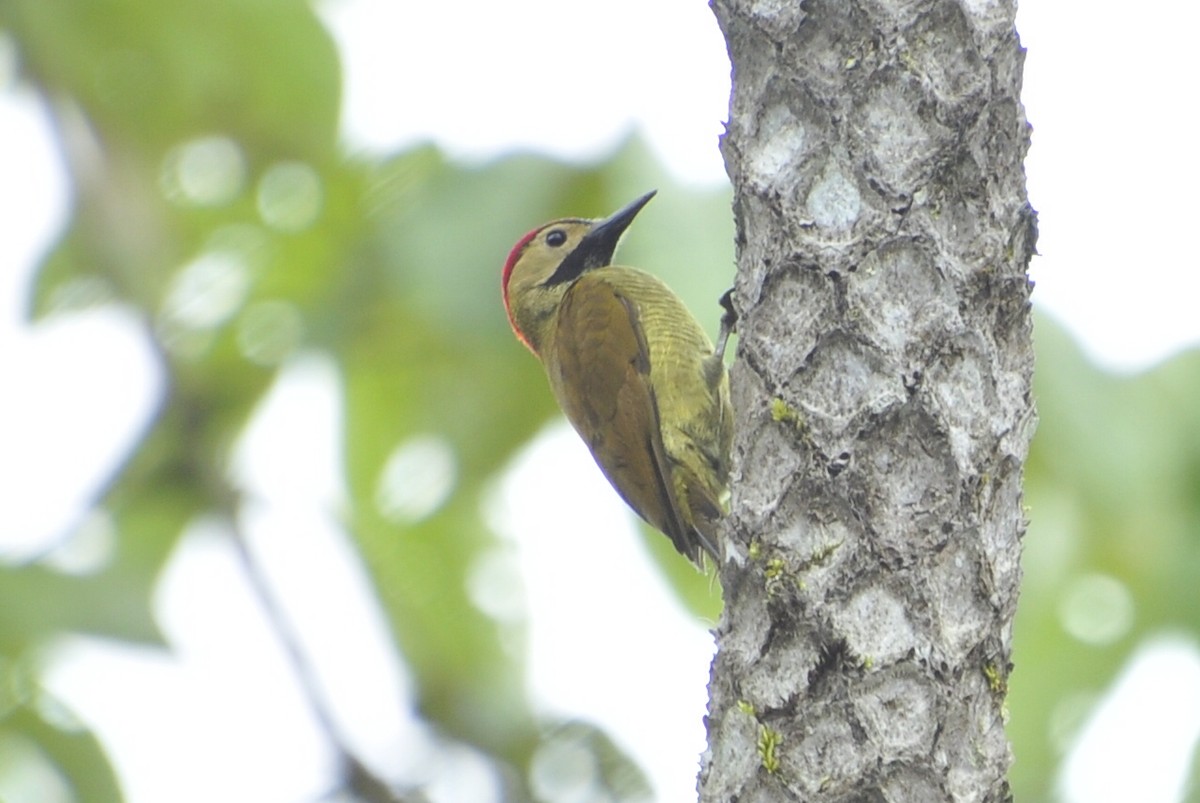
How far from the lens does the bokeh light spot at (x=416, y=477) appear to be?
453cm

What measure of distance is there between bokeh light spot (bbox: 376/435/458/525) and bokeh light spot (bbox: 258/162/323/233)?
77 cm

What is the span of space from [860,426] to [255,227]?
8.75 ft

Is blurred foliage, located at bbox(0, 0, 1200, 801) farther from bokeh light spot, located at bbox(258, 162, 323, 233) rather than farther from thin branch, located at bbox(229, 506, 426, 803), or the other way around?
thin branch, located at bbox(229, 506, 426, 803)

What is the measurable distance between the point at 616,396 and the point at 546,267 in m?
1.27

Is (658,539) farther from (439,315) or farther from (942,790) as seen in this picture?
(942,790)

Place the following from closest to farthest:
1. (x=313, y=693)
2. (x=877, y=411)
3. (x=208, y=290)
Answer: (x=877, y=411), (x=313, y=693), (x=208, y=290)

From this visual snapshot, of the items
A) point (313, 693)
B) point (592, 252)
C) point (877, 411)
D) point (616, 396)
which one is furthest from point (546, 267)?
point (877, 411)

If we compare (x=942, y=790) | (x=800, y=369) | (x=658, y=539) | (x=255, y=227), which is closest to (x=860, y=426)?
(x=800, y=369)

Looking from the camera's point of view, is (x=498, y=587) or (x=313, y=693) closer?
(x=313, y=693)

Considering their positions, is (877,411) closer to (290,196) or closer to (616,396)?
(290,196)

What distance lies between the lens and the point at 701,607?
440 centimetres

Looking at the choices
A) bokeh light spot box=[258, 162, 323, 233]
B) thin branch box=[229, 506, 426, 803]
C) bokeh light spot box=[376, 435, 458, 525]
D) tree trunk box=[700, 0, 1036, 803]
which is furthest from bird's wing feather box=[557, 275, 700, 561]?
tree trunk box=[700, 0, 1036, 803]

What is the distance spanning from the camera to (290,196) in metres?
4.71

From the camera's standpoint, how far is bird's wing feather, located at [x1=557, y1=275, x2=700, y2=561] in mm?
5211
